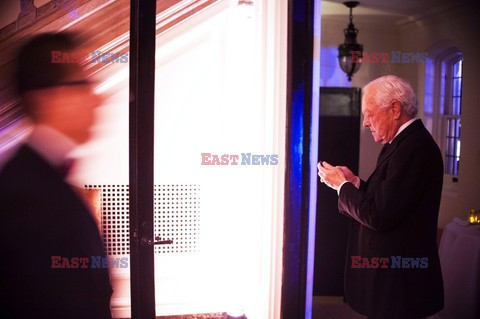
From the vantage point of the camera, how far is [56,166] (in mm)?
3172

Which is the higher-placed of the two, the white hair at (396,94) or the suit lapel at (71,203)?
the white hair at (396,94)

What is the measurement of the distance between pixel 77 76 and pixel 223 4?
4.22 feet

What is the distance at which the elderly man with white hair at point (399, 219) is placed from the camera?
1556 millimetres

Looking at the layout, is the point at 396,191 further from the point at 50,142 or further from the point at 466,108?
the point at 466,108

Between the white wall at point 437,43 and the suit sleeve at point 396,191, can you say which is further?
Result: the white wall at point 437,43

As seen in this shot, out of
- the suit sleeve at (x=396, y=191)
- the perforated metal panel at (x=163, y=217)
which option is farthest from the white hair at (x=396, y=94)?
the perforated metal panel at (x=163, y=217)

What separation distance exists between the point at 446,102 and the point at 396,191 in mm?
Result: 5199

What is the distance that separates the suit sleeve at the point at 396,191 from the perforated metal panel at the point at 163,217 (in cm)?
199

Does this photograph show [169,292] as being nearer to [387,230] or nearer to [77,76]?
[77,76]

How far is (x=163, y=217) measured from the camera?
3.35m

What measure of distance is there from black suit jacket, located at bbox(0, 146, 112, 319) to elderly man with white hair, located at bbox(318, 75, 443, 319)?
1337mm

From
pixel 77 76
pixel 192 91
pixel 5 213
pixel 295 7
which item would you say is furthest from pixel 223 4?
pixel 5 213

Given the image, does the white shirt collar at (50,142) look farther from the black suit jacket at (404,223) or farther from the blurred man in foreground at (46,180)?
the black suit jacket at (404,223)

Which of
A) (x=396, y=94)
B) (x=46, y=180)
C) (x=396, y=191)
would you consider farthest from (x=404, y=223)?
(x=46, y=180)
